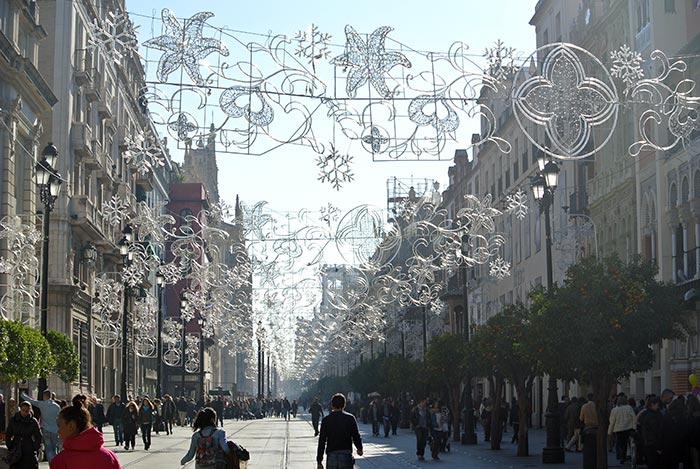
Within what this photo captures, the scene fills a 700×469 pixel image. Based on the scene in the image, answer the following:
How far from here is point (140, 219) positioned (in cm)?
3138

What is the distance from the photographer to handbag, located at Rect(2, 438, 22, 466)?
2019cm

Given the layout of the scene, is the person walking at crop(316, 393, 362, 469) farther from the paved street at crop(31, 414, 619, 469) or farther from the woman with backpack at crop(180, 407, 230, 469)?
the paved street at crop(31, 414, 619, 469)

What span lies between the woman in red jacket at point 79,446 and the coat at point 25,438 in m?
10.8

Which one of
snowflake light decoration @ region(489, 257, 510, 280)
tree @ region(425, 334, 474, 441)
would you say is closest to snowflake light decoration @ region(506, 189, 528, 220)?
snowflake light decoration @ region(489, 257, 510, 280)

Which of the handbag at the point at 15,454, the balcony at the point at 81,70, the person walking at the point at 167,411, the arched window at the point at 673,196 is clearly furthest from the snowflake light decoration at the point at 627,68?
the balcony at the point at 81,70

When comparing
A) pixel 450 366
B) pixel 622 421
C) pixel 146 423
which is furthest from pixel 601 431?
pixel 450 366

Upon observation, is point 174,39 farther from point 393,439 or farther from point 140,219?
point 393,439

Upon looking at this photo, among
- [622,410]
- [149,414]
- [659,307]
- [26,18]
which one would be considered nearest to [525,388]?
[622,410]

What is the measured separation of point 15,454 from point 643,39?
32.1 metres

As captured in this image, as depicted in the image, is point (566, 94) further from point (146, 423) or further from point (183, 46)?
point (146, 423)

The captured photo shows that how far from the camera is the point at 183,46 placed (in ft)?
67.7

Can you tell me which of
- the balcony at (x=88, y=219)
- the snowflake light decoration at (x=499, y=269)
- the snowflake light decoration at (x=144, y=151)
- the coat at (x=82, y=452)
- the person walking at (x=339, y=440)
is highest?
the balcony at (x=88, y=219)

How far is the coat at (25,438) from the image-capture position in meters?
20.4

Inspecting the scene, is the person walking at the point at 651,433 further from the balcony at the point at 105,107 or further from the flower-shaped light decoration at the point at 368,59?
the balcony at the point at 105,107
